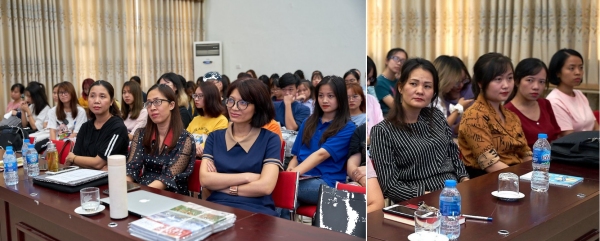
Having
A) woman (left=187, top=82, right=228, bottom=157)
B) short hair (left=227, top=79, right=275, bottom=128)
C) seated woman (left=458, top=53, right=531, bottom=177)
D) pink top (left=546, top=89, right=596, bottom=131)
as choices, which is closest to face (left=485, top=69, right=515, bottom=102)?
seated woman (left=458, top=53, right=531, bottom=177)

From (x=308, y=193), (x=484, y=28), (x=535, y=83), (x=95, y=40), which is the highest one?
(x=95, y=40)

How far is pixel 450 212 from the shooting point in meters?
1.32

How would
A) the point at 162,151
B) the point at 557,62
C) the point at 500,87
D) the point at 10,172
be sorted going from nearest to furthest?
the point at 557,62 < the point at 500,87 < the point at 10,172 < the point at 162,151

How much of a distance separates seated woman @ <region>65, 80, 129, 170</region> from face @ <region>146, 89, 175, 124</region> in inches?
13.6

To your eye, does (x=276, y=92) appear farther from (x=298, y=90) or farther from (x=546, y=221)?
(x=546, y=221)

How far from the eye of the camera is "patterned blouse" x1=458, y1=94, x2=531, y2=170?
7.22ft

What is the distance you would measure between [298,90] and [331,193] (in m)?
3.44

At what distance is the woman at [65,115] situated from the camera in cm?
443

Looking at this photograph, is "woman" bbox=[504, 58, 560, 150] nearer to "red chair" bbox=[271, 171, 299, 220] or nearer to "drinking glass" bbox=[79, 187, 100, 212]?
"red chair" bbox=[271, 171, 299, 220]

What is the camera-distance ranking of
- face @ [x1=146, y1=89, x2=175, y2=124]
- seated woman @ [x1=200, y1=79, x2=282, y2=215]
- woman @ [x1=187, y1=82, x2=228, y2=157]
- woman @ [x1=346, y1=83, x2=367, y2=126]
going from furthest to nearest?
woman @ [x1=187, y1=82, x2=228, y2=157] < woman @ [x1=346, y1=83, x2=367, y2=126] < face @ [x1=146, y1=89, x2=175, y2=124] < seated woman @ [x1=200, y1=79, x2=282, y2=215]

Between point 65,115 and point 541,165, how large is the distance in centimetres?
399

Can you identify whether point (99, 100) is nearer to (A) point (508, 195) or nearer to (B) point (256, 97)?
(B) point (256, 97)

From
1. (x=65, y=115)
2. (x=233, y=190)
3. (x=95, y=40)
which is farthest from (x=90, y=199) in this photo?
(x=95, y=40)

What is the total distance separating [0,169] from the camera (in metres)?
2.41
